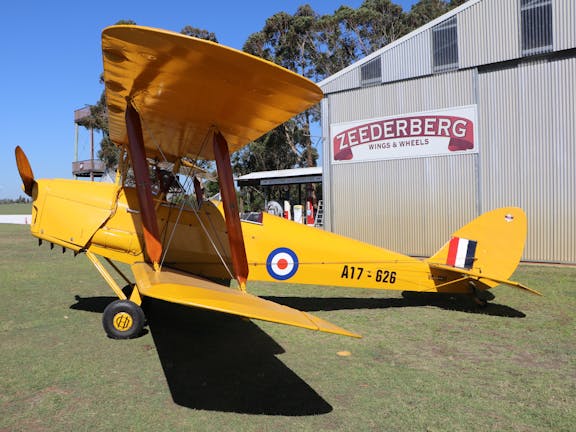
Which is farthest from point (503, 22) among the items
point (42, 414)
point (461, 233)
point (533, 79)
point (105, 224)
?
point (42, 414)

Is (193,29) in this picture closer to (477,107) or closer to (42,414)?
(477,107)

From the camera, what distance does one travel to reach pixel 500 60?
11000mm

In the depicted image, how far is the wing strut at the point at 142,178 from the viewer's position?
456 centimetres

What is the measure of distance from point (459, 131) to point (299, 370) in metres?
9.63

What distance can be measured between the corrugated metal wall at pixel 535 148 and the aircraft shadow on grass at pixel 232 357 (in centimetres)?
527

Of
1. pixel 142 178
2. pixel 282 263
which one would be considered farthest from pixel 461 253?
pixel 142 178

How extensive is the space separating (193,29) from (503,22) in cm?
3085

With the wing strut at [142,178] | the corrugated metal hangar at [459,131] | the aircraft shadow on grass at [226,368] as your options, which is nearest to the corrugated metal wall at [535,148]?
the corrugated metal hangar at [459,131]

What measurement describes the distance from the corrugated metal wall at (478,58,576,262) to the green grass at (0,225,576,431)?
4427mm

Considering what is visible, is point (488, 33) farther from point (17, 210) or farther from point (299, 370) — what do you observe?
point (17, 210)

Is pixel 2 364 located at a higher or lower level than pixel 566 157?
lower

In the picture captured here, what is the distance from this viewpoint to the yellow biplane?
11.8 feet

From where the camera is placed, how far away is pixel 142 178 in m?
4.56

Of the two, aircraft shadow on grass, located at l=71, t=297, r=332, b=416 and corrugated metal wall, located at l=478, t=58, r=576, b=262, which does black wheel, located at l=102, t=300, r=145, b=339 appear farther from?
corrugated metal wall, located at l=478, t=58, r=576, b=262
